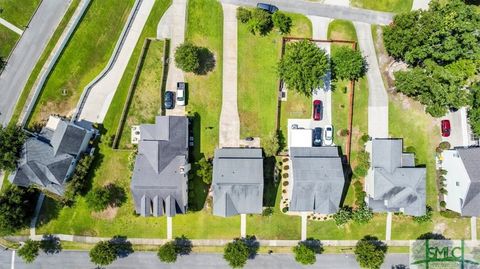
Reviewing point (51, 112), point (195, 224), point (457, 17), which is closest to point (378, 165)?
point (457, 17)

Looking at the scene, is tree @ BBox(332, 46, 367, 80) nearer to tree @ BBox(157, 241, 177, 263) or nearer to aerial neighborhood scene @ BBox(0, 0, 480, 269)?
aerial neighborhood scene @ BBox(0, 0, 480, 269)

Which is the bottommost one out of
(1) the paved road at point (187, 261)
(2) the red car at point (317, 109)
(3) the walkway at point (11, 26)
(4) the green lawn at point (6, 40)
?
(1) the paved road at point (187, 261)

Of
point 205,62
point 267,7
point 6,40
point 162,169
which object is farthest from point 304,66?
point 6,40

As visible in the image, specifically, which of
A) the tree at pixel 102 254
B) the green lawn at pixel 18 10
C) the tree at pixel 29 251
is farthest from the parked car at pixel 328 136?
the green lawn at pixel 18 10

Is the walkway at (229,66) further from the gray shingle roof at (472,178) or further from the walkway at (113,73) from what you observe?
the gray shingle roof at (472,178)

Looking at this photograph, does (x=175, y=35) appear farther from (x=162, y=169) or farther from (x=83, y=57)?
(x=162, y=169)

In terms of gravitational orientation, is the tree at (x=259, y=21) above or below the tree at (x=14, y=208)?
above

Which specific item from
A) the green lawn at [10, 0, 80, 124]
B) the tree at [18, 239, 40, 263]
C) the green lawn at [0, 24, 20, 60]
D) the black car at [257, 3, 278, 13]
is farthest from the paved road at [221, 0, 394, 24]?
the tree at [18, 239, 40, 263]

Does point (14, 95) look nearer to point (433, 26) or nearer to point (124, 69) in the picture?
point (124, 69)
